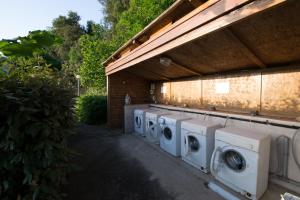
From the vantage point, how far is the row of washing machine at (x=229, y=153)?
7.54 feet

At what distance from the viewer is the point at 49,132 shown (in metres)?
1.65

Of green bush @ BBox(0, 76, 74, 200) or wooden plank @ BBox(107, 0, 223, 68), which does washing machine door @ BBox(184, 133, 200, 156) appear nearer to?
wooden plank @ BBox(107, 0, 223, 68)

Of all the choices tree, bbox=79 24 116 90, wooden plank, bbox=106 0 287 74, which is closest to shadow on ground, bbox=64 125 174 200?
wooden plank, bbox=106 0 287 74

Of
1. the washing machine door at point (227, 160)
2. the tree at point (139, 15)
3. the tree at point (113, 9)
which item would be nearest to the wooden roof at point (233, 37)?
the washing machine door at point (227, 160)

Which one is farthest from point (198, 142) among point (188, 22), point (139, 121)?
point (139, 121)

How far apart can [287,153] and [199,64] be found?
216 cm

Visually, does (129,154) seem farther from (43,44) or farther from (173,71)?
(43,44)

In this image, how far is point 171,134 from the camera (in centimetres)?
398

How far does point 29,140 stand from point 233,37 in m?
2.64

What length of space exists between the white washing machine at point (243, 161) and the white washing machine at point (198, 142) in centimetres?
32

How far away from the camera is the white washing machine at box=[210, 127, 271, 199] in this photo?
2.28 m

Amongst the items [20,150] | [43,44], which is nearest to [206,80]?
[43,44]

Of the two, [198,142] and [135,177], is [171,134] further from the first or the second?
[135,177]

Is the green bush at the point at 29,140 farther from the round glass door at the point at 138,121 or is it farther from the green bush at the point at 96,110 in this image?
the green bush at the point at 96,110
